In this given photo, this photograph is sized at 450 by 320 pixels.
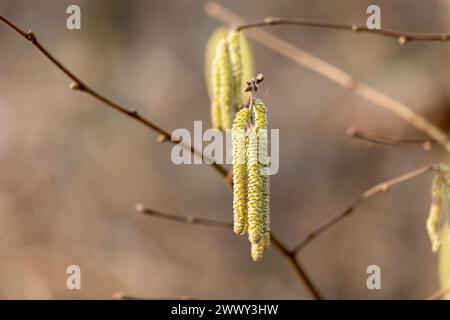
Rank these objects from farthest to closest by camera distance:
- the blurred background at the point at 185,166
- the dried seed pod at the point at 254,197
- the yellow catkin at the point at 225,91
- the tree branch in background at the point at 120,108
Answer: the blurred background at the point at 185,166 < the yellow catkin at the point at 225,91 < the tree branch in background at the point at 120,108 < the dried seed pod at the point at 254,197

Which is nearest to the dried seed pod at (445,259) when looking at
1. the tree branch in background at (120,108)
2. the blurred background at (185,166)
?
the tree branch in background at (120,108)

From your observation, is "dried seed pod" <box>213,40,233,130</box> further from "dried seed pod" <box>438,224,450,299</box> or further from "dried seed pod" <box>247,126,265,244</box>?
"dried seed pod" <box>438,224,450,299</box>

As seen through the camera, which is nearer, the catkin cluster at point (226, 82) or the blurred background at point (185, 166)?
the catkin cluster at point (226, 82)

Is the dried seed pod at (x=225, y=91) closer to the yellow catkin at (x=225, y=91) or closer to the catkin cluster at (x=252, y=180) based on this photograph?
the yellow catkin at (x=225, y=91)

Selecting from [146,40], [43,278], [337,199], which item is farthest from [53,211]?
[337,199]

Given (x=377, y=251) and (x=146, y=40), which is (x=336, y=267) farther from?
(x=146, y=40)

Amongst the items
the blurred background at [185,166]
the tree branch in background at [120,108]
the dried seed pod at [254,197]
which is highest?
the blurred background at [185,166]

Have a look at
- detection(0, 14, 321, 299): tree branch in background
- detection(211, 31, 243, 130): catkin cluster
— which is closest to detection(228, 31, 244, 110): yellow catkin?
detection(211, 31, 243, 130): catkin cluster
